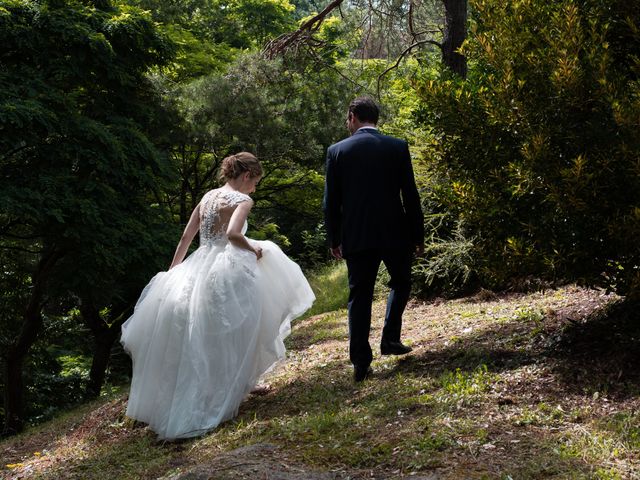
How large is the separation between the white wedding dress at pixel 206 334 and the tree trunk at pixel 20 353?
723 cm

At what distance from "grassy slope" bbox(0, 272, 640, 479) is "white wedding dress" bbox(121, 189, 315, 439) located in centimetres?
25

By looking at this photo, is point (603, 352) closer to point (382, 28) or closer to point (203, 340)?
point (203, 340)

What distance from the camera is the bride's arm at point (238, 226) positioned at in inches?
236

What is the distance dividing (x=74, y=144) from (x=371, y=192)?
6844mm

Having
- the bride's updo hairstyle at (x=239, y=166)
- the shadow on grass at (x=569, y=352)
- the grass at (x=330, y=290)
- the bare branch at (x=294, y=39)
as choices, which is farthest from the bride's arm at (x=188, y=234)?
the grass at (x=330, y=290)

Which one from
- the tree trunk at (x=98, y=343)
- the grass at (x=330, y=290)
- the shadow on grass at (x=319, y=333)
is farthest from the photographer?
the tree trunk at (x=98, y=343)

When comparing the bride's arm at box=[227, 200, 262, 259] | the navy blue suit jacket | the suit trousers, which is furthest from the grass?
the navy blue suit jacket

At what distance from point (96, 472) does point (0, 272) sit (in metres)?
10.9

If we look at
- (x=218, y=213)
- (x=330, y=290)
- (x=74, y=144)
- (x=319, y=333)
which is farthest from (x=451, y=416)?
(x=330, y=290)

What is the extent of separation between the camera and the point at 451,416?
15.3ft

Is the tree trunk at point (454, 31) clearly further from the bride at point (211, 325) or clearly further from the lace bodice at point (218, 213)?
the lace bodice at point (218, 213)

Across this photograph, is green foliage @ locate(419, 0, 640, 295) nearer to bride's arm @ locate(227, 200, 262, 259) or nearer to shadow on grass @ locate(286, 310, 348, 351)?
bride's arm @ locate(227, 200, 262, 259)

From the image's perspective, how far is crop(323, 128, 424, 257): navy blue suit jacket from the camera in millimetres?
5582

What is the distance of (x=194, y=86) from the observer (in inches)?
611
